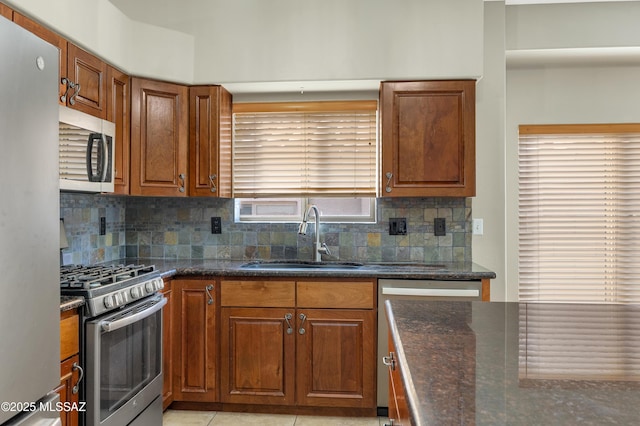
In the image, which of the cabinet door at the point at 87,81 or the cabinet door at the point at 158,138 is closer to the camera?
the cabinet door at the point at 87,81

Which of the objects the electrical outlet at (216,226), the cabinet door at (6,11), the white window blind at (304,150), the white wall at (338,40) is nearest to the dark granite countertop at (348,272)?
the electrical outlet at (216,226)

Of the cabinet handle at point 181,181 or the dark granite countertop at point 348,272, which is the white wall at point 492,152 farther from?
the cabinet handle at point 181,181

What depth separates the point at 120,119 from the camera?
261 cm

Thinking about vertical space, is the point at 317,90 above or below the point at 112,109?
above

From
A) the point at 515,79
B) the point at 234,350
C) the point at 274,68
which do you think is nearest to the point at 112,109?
the point at 274,68

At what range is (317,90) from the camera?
9.84 feet

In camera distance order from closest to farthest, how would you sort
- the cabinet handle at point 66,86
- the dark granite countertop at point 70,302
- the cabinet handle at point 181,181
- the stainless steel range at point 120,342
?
1. the dark granite countertop at point 70,302
2. the stainless steel range at point 120,342
3. the cabinet handle at point 66,86
4. the cabinet handle at point 181,181

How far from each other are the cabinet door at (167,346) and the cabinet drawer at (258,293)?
1.00 feet

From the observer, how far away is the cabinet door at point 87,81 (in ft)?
7.07

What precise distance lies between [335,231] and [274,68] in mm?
1193

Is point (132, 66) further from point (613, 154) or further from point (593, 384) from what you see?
point (613, 154)

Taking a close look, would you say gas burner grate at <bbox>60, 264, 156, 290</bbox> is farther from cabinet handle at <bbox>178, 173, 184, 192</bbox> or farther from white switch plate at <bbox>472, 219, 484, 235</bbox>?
white switch plate at <bbox>472, 219, 484, 235</bbox>

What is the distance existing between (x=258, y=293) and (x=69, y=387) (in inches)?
44.2

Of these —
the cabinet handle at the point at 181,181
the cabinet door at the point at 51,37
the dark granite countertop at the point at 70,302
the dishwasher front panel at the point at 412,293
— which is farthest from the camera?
the cabinet handle at the point at 181,181
